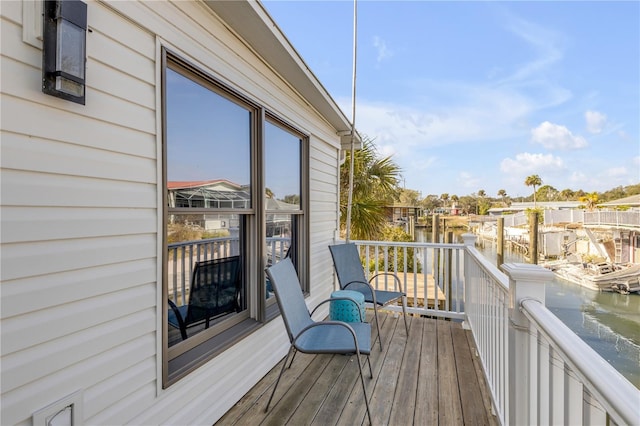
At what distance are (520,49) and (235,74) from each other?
67.1 feet

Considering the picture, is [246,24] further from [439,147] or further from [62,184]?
[439,147]

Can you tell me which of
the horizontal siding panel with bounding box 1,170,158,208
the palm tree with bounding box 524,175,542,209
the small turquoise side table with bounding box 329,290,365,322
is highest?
the palm tree with bounding box 524,175,542,209

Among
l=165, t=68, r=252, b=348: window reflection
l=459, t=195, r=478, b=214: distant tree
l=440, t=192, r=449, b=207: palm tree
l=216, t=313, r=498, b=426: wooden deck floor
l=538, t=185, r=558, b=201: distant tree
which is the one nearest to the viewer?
l=165, t=68, r=252, b=348: window reflection

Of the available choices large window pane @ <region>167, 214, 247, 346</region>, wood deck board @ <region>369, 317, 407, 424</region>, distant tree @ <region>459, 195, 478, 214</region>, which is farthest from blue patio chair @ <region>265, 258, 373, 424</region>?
distant tree @ <region>459, 195, 478, 214</region>

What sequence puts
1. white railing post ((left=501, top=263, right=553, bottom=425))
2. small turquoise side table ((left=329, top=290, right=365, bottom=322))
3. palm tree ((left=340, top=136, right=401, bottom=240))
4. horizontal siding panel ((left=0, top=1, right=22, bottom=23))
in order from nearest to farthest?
horizontal siding panel ((left=0, top=1, right=22, bottom=23))
white railing post ((left=501, top=263, right=553, bottom=425))
small turquoise side table ((left=329, top=290, right=365, bottom=322))
palm tree ((left=340, top=136, right=401, bottom=240))

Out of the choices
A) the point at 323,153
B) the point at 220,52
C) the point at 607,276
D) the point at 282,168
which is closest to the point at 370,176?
the point at 323,153

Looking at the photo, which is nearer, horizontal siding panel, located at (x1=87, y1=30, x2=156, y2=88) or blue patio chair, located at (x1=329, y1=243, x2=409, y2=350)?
horizontal siding panel, located at (x1=87, y1=30, x2=156, y2=88)

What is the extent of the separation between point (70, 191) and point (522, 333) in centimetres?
199

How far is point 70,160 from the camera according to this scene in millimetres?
1197

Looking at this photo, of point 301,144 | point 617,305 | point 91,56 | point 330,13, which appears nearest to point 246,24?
point 91,56

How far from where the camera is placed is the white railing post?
4.17 ft

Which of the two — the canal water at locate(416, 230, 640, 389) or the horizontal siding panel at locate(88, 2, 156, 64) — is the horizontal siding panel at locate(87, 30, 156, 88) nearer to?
the horizontal siding panel at locate(88, 2, 156, 64)

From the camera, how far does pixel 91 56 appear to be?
1267 mm

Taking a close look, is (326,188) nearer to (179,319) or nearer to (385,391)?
(385,391)
